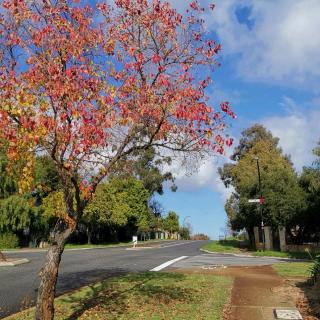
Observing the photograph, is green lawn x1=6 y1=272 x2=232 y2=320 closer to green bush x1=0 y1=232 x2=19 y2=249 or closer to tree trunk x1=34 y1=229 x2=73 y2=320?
tree trunk x1=34 y1=229 x2=73 y2=320

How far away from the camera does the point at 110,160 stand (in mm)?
9156

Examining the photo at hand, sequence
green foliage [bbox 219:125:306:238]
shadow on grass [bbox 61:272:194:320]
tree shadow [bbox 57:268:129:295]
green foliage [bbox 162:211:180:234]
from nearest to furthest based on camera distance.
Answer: shadow on grass [bbox 61:272:194:320] < tree shadow [bbox 57:268:129:295] < green foliage [bbox 219:125:306:238] < green foliage [bbox 162:211:180:234]

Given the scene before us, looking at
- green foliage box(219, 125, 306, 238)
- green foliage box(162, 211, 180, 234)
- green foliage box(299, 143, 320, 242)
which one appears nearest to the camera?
green foliage box(299, 143, 320, 242)

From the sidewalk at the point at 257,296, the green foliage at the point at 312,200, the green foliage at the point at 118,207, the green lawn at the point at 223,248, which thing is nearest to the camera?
the sidewalk at the point at 257,296

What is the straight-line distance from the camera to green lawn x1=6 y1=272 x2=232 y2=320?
997 cm

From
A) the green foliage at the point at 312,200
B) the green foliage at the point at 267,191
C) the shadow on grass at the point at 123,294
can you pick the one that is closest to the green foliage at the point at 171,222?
the green foliage at the point at 267,191

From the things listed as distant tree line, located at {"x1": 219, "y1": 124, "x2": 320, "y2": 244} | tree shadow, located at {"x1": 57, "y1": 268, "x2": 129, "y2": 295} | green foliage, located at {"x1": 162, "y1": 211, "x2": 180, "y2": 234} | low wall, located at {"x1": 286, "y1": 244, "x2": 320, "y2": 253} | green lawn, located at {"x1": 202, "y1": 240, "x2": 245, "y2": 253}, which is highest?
green foliage, located at {"x1": 162, "y1": 211, "x2": 180, "y2": 234}

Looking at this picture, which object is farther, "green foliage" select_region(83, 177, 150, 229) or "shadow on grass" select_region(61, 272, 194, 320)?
"green foliage" select_region(83, 177, 150, 229)

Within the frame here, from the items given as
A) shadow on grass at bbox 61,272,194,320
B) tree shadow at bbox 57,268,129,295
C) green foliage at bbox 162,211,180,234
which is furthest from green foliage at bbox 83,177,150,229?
green foliage at bbox 162,211,180,234

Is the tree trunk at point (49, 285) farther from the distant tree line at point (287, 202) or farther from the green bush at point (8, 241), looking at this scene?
the green bush at point (8, 241)

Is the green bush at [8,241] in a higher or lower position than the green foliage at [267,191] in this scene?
lower

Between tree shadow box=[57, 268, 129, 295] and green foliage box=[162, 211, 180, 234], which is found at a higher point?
green foliage box=[162, 211, 180, 234]

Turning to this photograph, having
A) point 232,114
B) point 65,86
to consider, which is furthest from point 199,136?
point 65,86

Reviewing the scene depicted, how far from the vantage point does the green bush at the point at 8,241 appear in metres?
46.3
